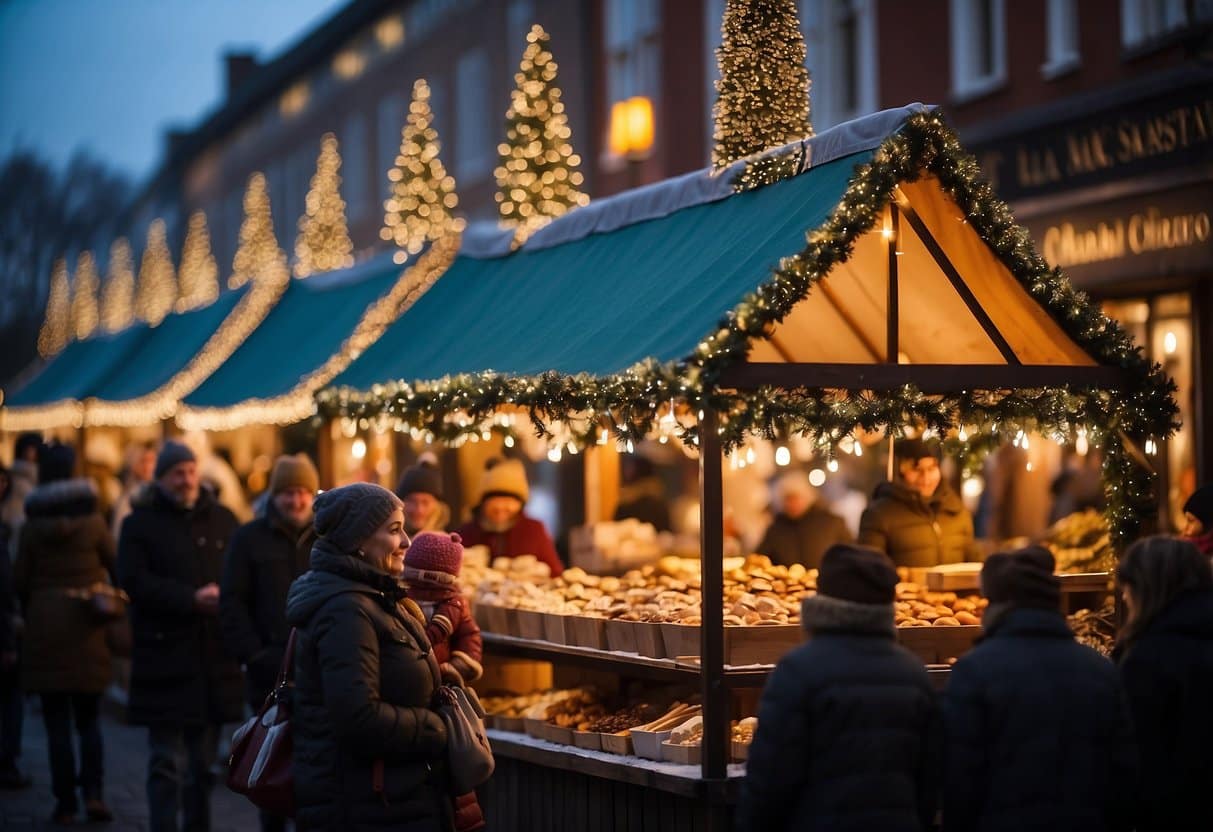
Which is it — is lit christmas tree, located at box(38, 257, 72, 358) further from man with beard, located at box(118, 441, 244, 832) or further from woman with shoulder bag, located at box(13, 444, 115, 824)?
man with beard, located at box(118, 441, 244, 832)

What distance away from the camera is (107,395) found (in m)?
21.1

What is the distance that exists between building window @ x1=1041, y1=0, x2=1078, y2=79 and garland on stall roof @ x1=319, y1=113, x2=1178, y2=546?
8.20 meters

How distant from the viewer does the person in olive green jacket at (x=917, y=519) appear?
33.7 ft

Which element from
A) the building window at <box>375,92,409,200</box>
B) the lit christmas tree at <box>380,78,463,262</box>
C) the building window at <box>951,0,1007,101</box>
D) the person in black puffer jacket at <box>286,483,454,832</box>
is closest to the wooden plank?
the person in black puffer jacket at <box>286,483,454,832</box>

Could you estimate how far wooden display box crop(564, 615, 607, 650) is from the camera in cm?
907

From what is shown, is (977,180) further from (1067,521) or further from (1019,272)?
(1067,521)

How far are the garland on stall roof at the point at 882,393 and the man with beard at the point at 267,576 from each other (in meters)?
1.02

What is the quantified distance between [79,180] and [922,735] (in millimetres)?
61917

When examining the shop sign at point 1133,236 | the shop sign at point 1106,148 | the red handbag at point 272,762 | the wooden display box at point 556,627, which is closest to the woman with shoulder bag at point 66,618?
the wooden display box at point 556,627

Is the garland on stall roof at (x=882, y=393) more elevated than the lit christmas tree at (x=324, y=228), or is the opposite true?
the lit christmas tree at (x=324, y=228)

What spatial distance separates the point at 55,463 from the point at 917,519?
16.5 feet

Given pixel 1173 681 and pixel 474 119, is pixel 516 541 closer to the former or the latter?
pixel 1173 681

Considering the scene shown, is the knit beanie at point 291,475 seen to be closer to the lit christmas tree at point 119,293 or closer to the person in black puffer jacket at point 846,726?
the person in black puffer jacket at point 846,726

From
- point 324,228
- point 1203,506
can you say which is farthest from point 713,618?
point 324,228
